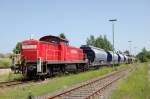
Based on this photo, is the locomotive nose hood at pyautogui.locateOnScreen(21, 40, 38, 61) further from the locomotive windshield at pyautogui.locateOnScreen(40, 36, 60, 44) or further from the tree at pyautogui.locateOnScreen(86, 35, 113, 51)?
the tree at pyautogui.locateOnScreen(86, 35, 113, 51)

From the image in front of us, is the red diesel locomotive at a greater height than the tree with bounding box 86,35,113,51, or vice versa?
the tree with bounding box 86,35,113,51

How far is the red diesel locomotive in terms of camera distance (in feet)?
91.5

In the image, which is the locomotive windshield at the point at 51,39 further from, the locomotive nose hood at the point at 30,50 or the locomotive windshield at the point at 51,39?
the locomotive nose hood at the point at 30,50

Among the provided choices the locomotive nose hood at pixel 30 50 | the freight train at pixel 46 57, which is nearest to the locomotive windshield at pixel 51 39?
the freight train at pixel 46 57

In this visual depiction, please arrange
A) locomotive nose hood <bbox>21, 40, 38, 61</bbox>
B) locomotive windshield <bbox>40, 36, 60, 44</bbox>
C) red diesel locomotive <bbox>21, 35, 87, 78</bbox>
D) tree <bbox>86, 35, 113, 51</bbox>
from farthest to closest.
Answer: tree <bbox>86, 35, 113, 51</bbox>
locomotive windshield <bbox>40, 36, 60, 44</bbox>
locomotive nose hood <bbox>21, 40, 38, 61</bbox>
red diesel locomotive <bbox>21, 35, 87, 78</bbox>

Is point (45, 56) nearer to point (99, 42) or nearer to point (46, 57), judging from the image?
point (46, 57)

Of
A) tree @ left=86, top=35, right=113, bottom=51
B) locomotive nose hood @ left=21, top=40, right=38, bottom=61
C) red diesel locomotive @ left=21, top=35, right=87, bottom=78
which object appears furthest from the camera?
tree @ left=86, top=35, right=113, bottom=51

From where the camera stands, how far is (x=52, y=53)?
3145 cm

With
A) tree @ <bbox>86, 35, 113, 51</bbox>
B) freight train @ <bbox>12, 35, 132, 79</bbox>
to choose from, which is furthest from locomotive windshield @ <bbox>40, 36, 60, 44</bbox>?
tree @ <bbox>86, 35, 113, 51</bbox>

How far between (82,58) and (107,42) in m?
111

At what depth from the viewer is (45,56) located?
2980 cm

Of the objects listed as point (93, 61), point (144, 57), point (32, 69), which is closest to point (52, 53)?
point (32, 69)

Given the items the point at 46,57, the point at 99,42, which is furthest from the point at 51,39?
the point at 99,42

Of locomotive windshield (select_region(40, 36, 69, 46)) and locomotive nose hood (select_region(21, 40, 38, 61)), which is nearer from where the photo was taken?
locomotive nose hood (select_region(21, 40, 38, 61))
